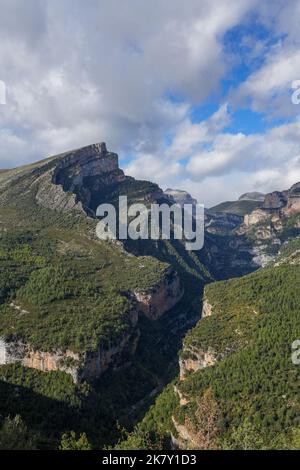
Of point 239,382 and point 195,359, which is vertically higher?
point 195,359

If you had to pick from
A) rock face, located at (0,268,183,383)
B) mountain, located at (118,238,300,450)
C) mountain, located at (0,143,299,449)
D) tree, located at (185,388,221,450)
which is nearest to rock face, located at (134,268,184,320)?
mountain, located at (0,143,299,449)

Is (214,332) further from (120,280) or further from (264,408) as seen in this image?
(120,280)

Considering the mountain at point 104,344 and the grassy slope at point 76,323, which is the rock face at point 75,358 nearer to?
the mountain at point 104,344

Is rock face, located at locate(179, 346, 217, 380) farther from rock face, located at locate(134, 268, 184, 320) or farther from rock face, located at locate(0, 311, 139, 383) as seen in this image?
rock face, located at locate(134, 268, 184, 320)

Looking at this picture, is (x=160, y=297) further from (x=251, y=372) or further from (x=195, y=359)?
(x=251, y=372)

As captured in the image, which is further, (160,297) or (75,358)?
(160,297)

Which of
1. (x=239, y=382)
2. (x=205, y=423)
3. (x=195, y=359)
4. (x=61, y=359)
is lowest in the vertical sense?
(x=205, y=423)

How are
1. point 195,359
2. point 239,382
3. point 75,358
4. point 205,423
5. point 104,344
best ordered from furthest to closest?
point 104,344, point 75,358, point 195,359, point 239,382, point 205,423

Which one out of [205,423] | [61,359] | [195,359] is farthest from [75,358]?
[205,423]
